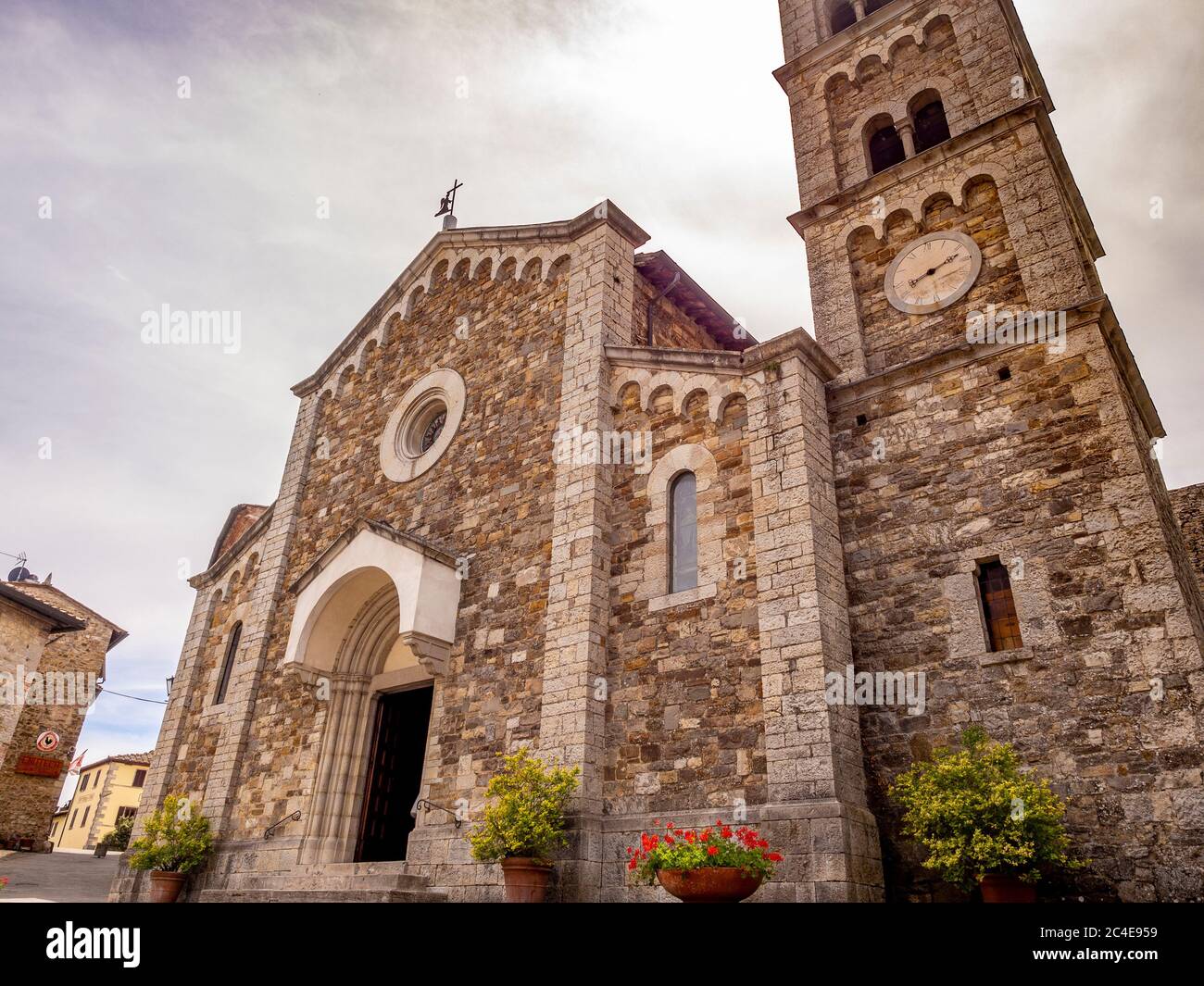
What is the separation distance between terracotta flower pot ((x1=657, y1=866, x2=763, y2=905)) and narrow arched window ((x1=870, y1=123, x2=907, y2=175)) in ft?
31.7

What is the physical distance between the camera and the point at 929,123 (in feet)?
38.7

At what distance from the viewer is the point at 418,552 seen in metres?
10.8

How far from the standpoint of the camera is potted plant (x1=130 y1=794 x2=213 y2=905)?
11633 millimetres

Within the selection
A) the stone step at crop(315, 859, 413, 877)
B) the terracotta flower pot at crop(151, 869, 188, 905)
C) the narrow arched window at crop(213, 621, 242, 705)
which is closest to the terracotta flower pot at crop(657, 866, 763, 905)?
the stone step at crop(315, 859, 413, 877)

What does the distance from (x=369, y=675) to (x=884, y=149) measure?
1075 centimetres

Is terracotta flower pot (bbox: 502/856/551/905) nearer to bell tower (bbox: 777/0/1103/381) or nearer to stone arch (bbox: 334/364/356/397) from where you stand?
bell tower (bbox: 777/0/1103/381)

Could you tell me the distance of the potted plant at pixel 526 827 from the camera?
306 inches

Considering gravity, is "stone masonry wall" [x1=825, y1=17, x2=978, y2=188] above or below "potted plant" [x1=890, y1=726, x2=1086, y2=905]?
above

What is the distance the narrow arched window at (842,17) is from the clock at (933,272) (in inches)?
227

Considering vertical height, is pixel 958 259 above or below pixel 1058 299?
above

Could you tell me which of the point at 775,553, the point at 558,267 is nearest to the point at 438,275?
the point at 558,267

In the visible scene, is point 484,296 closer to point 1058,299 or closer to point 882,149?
point 882,149
